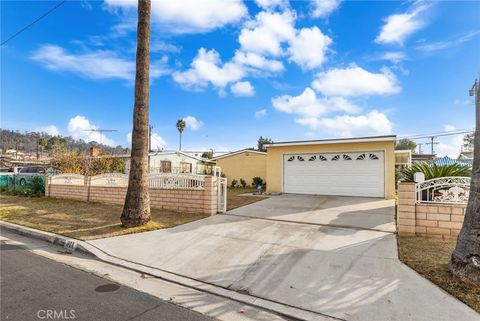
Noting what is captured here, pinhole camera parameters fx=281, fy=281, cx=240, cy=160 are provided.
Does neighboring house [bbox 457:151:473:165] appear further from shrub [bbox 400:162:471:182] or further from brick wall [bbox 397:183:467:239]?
brick wall [bbox 397:183:467:239]

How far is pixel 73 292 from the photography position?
13.2 feet

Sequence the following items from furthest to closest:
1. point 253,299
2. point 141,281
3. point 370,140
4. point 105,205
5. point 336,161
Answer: point 336,161 < point 370,140 < point 105,205 < point 141,281 < point 253,299

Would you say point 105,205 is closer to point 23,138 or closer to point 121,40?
point 121,40

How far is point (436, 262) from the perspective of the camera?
4.74 metres

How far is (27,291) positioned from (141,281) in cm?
155

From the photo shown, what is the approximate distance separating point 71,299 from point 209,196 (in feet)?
19.0

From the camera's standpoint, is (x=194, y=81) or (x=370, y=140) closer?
(x=370, y=140)

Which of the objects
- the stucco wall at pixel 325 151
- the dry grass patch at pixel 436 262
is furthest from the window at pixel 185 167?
the dry grass patch at pixel 436 262

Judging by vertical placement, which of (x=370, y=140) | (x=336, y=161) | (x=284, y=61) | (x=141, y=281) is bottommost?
(x=141, y=281)

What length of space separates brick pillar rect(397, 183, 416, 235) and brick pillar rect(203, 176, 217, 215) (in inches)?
214

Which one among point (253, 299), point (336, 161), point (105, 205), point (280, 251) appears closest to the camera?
point (253, 299)

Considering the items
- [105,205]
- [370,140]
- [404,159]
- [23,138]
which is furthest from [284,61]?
[23,138]

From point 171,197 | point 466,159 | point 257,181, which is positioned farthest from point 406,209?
point 257,181

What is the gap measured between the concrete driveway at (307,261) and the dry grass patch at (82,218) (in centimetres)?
63
